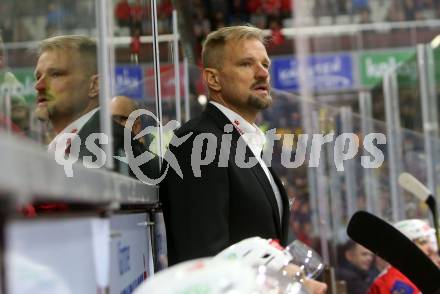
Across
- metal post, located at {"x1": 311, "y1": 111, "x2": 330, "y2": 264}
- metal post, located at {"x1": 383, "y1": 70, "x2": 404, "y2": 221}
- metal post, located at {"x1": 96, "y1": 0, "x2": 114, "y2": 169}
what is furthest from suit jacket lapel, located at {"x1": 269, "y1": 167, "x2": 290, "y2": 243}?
metal post, located at {"x1": 311, "y1": 111, "x2": 330, "y2": 264}

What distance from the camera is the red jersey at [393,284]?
3.84m

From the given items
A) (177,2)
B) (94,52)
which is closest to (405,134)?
(177,2)

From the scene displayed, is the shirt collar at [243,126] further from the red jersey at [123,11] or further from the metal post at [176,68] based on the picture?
the metal post at [176,68]

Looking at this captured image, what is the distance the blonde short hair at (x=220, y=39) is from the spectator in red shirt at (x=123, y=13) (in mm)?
364

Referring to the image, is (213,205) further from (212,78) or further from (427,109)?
(427,109)

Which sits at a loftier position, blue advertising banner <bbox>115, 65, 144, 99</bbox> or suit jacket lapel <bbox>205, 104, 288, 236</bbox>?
blue advertising banner <bbox>115, 65, 144, 99</bbox>

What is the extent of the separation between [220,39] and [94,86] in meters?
1.08

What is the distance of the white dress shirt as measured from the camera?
94.7 inches

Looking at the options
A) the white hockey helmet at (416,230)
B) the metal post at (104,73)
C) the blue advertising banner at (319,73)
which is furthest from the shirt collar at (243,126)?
the blue advertising banner at (319,73)

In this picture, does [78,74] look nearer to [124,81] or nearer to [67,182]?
[67,182]

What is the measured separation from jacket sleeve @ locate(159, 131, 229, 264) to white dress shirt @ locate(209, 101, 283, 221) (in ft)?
0.64

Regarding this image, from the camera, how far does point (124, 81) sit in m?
2.12

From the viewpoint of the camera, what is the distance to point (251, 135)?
2449 millimetres

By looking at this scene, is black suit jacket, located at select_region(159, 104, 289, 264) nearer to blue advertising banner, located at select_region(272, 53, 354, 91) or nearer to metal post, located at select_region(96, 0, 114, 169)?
metal post, located at select_region(96, 0, 114, 169)
